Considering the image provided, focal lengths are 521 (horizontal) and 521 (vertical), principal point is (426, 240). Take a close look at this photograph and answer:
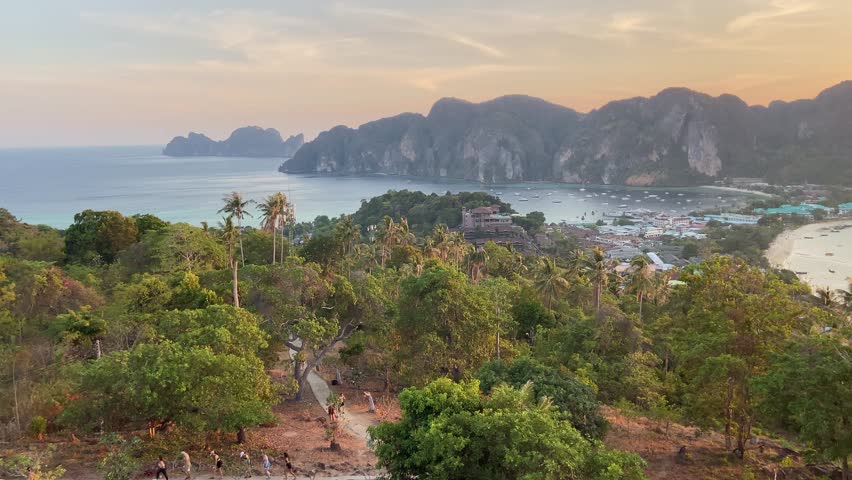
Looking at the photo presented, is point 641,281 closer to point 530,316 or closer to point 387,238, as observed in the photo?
point 530,316

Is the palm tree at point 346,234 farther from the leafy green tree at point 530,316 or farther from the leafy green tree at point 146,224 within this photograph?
the leafy green tree at point 530,316

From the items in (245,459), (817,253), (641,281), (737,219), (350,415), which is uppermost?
(641,281)

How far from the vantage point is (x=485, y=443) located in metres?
11.7

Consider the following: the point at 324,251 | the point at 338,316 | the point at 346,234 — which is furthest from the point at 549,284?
the point at 324,251

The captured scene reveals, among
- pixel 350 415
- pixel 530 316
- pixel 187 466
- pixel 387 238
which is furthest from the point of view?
pixel 387 238

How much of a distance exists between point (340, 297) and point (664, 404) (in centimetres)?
1456

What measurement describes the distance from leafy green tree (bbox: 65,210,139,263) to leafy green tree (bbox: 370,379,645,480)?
36.1m

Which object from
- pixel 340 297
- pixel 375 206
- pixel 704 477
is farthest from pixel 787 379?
pixel 375 206

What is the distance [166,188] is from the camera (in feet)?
593

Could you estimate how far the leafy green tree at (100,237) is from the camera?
4056cm

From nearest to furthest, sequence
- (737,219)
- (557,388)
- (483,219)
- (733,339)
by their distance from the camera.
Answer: (557,388)
(733,339)
(483,219)
(737,219)

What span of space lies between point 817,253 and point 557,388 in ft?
298

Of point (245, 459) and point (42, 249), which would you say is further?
point (42, 249)

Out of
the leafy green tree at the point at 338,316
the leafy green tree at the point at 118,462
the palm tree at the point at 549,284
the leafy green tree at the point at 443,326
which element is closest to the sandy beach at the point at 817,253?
the palm tree at the point at 549,284
